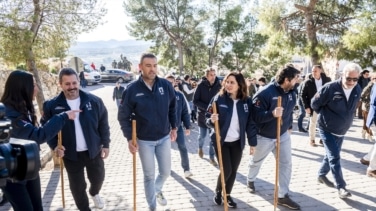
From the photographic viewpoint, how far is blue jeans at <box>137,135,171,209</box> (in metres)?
4.10

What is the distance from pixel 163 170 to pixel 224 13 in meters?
22.6

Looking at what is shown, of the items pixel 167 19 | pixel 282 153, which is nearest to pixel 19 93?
pixel 282 153

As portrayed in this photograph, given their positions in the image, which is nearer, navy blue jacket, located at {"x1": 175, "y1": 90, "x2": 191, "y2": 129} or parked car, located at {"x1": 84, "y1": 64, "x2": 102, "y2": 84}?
navy blue jacket, located at {"x1": 175, "y1": 90, "x2": 191, "y2": 129}

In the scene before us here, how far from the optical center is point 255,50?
82.6 ft

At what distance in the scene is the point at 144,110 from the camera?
13.1 ft

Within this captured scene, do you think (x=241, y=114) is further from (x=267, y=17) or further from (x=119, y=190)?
(x=267, y=17)

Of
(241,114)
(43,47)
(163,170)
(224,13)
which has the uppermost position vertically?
(224,13)

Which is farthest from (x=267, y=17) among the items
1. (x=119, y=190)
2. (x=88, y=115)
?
(x=88, y=115)

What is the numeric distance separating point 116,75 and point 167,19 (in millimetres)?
10026

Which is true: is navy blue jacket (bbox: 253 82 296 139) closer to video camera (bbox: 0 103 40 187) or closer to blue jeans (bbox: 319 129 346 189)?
blue jeans (bbox: 319 129 346 189)

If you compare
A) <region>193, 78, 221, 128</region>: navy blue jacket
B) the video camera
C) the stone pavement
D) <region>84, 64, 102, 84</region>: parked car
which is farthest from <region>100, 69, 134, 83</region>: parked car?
the video camera

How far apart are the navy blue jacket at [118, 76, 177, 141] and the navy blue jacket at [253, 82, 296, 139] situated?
1.19 metres

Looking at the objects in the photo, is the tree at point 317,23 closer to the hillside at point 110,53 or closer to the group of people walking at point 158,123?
the group of people walking at point 158,123

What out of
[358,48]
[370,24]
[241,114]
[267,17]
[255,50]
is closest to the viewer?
[241,114]
